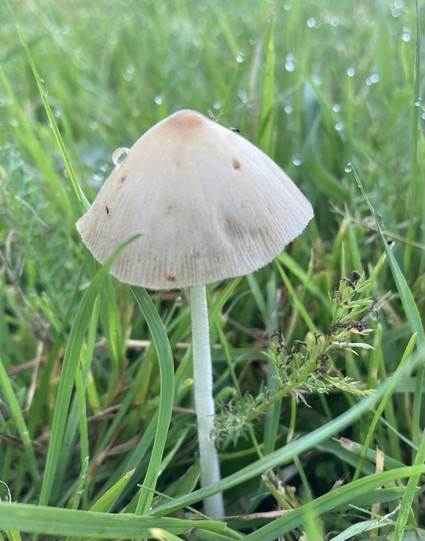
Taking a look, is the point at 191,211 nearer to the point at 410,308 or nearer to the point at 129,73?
the point at 410,308

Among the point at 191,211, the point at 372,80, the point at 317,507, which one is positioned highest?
the point at 372,80

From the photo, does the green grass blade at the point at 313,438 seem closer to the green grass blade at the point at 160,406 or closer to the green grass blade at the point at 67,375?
the green grass blade at the point at 160,406

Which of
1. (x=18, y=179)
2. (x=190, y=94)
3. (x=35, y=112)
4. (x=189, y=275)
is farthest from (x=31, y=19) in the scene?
(x=189, y=275)

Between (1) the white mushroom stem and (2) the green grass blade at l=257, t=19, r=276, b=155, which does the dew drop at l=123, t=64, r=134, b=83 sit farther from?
(1) the white mushroom stem

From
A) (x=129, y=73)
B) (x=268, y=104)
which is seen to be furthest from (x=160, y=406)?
(x=129, y=73)

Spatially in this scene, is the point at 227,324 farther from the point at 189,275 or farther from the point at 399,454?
the point at 189,275

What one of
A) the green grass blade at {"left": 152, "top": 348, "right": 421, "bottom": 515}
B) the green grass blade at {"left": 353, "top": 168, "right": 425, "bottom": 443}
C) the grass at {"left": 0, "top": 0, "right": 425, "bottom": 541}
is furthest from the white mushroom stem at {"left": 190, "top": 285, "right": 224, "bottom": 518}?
the green grass blade at {"left": 353, "top": 168, "right": 425, "bottom": 443}
